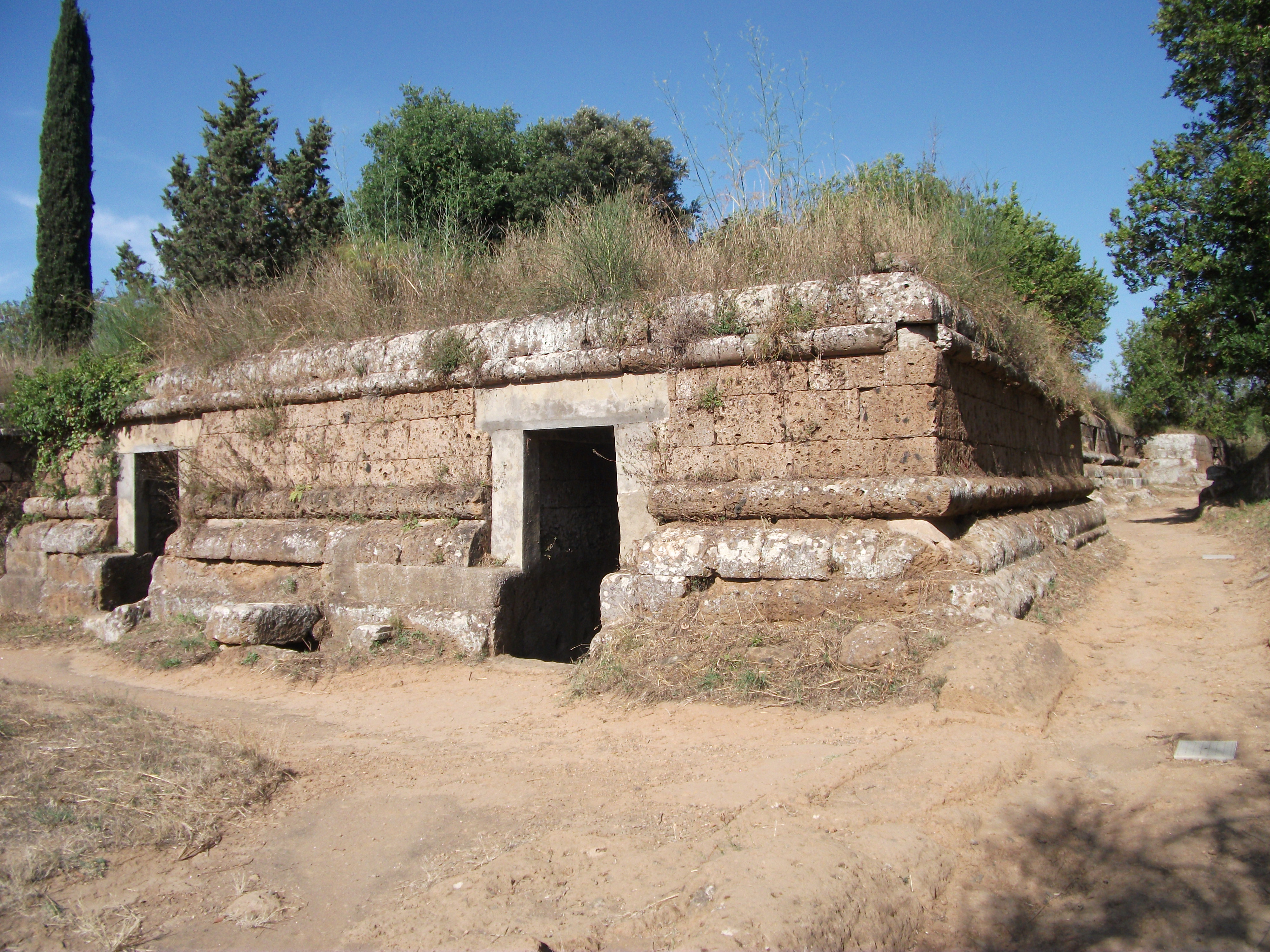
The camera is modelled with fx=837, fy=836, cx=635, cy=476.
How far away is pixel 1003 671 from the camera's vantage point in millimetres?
4094

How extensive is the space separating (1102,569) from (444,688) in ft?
19.0

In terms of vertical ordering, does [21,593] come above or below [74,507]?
below

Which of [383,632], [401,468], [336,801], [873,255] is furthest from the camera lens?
[401,468]

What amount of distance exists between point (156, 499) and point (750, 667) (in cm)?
760

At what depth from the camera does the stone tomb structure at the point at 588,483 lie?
517 cm

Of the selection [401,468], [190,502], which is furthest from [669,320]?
[190,502]

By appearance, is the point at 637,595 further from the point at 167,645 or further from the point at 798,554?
the point at 167,645

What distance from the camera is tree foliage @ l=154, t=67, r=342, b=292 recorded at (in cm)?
1534

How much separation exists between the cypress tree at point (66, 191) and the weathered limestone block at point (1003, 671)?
570 inches

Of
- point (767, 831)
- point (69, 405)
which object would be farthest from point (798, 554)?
point (69, 405)

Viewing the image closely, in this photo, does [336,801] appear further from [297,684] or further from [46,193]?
[46,193]

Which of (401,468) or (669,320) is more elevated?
(669,320)

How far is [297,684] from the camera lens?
19.9 feet

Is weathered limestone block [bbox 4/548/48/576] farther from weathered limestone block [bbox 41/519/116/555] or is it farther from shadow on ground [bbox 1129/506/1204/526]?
shadow on ground [bbox 1129/506/1204/526]
